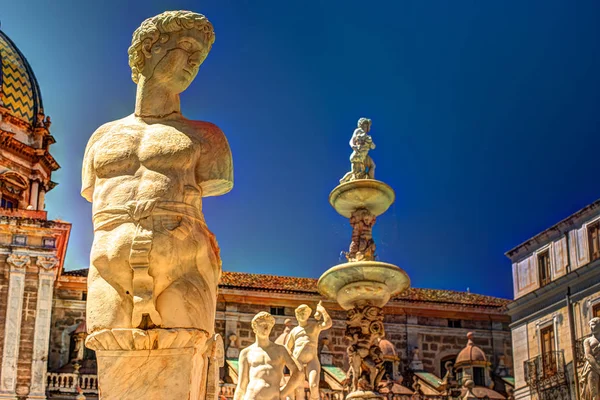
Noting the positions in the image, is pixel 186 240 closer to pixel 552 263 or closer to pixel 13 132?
pixel 552 263

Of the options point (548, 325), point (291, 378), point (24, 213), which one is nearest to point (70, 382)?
point (24, 213)

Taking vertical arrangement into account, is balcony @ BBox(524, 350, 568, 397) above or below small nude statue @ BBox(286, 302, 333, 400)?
above

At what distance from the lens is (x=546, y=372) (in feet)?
97.3

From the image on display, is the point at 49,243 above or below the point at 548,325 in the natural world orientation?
above

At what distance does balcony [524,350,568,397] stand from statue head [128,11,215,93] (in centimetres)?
2485

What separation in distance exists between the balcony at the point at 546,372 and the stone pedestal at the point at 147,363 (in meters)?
25.1

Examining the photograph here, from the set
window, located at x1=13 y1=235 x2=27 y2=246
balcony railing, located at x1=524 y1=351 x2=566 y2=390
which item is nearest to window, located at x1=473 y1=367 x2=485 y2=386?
balcony railing, located at x1=524 y1=351 x2=566 y2=390

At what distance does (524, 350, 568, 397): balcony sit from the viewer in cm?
2880

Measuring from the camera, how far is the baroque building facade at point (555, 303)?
28.3 meters

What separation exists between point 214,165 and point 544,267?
27164 mm

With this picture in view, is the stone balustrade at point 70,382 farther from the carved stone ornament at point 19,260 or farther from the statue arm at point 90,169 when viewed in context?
the statue arm at point 90,169

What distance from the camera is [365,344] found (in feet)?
48.5

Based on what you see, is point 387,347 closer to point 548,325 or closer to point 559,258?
point 548,325

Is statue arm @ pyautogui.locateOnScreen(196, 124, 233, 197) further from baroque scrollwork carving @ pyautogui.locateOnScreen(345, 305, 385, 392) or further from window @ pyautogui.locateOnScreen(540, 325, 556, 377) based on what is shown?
window @ pyautogui.locateOnScreen(540, 325, 556, 377)
